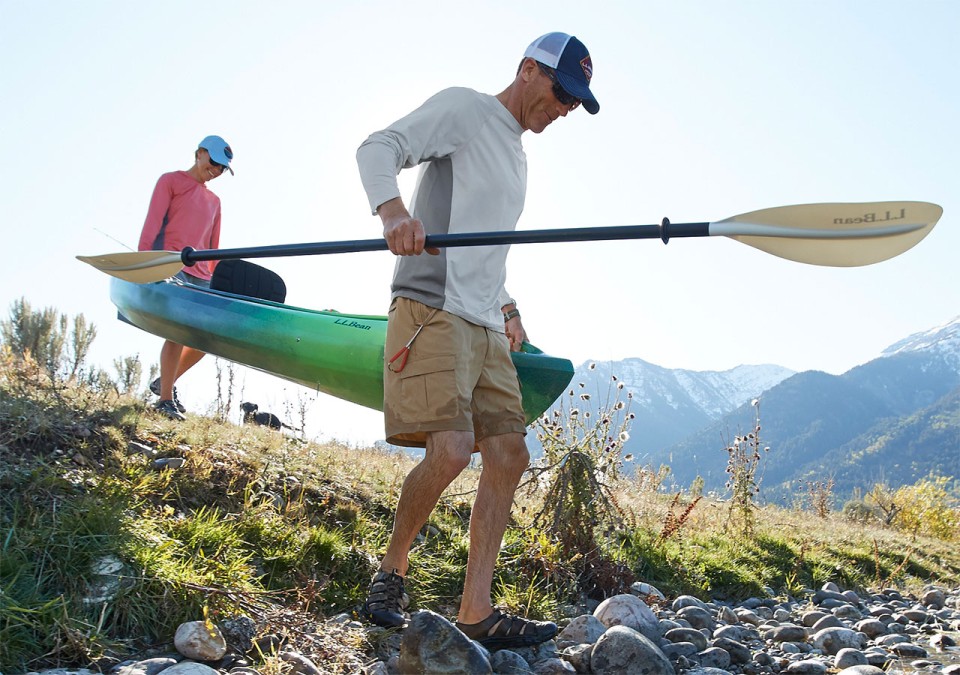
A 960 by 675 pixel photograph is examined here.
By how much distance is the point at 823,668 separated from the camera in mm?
3240

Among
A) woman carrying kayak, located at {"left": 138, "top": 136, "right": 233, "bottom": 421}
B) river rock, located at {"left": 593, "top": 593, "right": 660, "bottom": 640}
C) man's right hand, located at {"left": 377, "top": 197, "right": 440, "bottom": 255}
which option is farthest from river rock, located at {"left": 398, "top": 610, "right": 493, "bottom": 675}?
woman carrying kayak, located at {"left": 138, "top": 136, "right": 233, "bottom": 421}

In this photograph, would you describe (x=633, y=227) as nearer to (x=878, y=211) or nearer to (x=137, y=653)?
(x=878, y=211)

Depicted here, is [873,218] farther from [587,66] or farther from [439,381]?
[439,381]

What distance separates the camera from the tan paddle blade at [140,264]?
4730 millimetres

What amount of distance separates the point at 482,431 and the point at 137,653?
1398mm

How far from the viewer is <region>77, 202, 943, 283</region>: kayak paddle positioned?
10.3 feet

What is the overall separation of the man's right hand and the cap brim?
2.94 feet

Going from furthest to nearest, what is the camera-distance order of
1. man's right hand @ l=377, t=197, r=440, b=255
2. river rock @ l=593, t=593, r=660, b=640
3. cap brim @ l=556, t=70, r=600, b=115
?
river rock @ l=593, t=593, r=660, b=640 < cap brim @ l=556, t=70, r=600, b=115 < man's right hand @ l=377, t=197, r=440, b=255

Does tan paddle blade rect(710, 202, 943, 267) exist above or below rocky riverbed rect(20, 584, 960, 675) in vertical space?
above

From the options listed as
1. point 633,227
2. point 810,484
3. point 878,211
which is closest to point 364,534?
point 633,227

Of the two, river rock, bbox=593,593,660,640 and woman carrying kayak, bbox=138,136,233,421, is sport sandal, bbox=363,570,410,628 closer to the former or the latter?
river rock, bbox=593,593,660,640

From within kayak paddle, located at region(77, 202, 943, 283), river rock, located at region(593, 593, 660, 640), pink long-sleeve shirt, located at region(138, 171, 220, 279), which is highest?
pink long-sleeve shirt, located at region(138, 171, 220, 279)

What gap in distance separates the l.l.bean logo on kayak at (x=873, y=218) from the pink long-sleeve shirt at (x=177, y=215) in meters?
4.30

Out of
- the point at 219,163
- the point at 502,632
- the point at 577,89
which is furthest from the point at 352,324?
the point at 502,632
